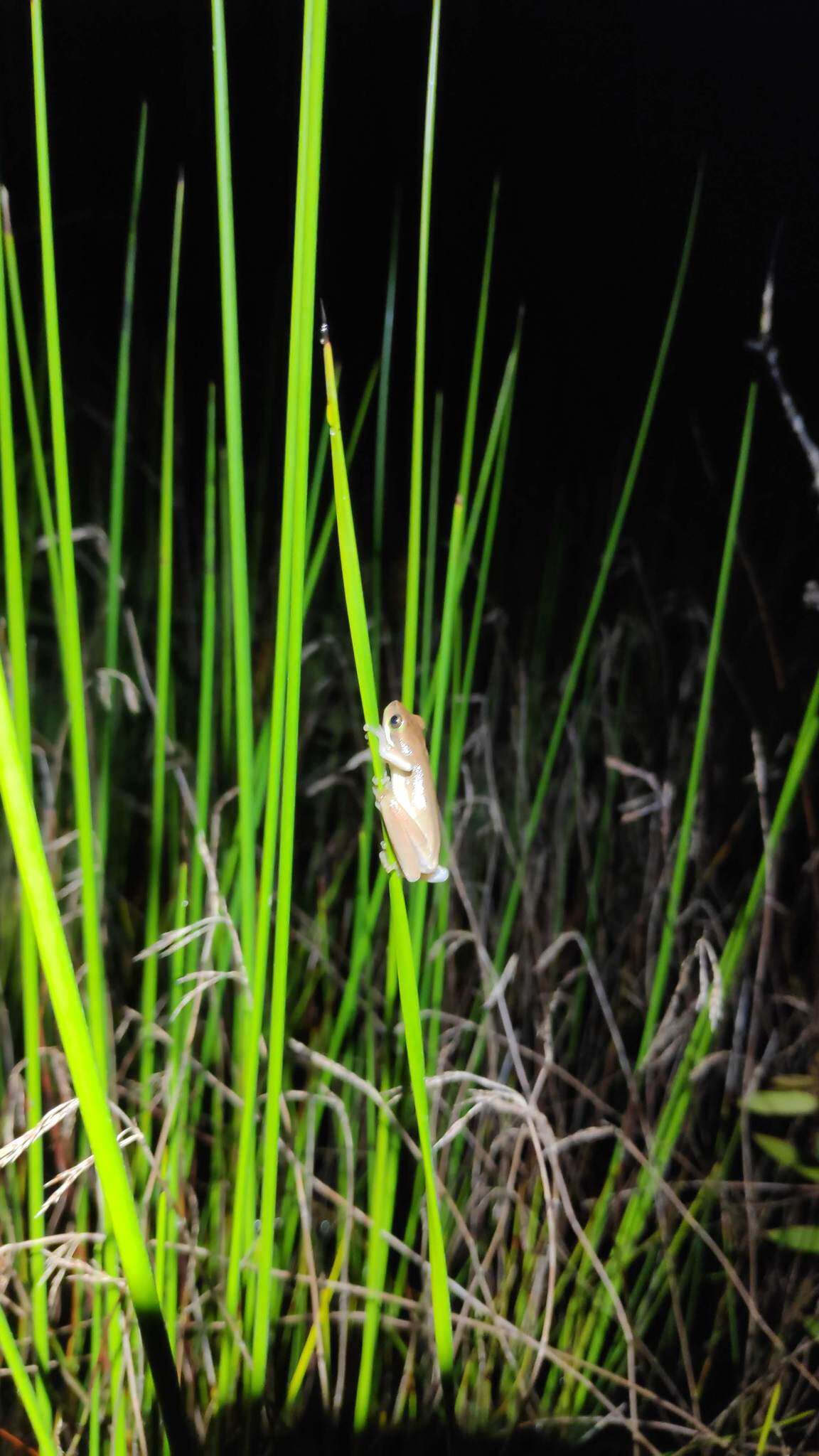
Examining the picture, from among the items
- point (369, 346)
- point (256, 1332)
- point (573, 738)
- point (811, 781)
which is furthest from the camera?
point (369, 346)

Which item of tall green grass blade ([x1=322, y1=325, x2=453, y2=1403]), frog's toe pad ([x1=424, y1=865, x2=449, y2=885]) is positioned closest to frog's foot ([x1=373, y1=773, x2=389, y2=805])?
tall green grass blade ([x1=322, y1=325, x2=453, y2=1403])

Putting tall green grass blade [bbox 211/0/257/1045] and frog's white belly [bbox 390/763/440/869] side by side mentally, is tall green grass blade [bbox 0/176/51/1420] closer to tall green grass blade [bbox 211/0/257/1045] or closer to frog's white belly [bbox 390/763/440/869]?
tall green grass blade [bbox 211/0/257/1045]

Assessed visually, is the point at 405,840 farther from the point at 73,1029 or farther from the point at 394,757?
the point at 73,1029

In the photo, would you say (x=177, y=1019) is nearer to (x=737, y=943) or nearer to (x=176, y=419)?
(x=737, y=943)

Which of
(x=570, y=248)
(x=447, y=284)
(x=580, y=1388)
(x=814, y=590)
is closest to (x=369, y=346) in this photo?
(x=447, y=284)

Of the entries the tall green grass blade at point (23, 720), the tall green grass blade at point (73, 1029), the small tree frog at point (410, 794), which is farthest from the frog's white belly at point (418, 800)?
the tall green grass blade at point (73, 1029)

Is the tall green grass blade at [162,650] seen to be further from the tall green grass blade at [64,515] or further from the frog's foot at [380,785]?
the frog's foot at [380,785]
